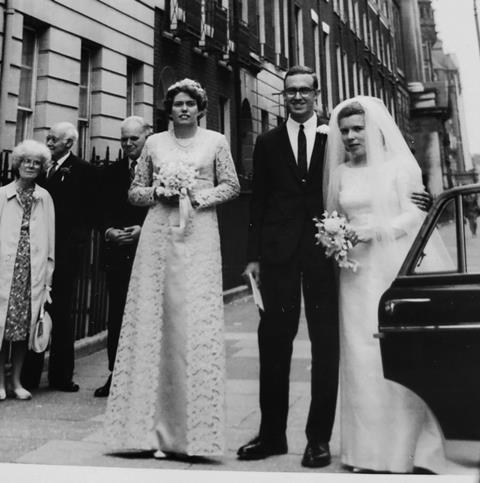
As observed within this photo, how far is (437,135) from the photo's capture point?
3.61 metres

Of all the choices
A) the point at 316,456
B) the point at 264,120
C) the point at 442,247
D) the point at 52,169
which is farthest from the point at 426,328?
the point at 264,120

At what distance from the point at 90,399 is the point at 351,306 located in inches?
83.1

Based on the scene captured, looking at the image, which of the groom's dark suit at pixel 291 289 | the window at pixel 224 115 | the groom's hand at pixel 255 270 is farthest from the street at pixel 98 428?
the window at pixel 224 115

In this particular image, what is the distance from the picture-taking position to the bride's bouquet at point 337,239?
266 centimetres

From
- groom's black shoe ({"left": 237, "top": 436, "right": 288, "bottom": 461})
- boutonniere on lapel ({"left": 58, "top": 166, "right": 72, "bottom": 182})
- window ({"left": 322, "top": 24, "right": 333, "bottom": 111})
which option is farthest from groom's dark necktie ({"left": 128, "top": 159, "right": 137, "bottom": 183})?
groom's black shoe ({"left": 237, "top": 436, "right": 288, "bottom": 461})

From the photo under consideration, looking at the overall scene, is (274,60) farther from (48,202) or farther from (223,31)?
(48,202)

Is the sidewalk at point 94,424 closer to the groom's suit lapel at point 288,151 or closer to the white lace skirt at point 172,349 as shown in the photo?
the white lace skirt at point 172,349

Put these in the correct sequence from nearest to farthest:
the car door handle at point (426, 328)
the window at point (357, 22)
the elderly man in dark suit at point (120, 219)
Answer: the car door handle at point (426, 328), the elderly man in dark suit at point (120, 219), the window at point (357, 22)

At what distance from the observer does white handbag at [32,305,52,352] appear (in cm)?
390

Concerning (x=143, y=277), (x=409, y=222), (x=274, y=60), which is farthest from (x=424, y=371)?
(x=274, y=60)

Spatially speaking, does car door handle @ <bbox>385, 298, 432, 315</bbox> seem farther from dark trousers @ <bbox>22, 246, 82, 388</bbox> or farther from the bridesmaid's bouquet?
dark trousers @ <bbox>22, 246, 82, 388</bbox>

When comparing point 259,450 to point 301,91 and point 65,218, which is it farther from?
point 65,218

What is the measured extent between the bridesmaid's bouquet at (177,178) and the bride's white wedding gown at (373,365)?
2.40ft

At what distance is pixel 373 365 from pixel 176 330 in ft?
3.13
